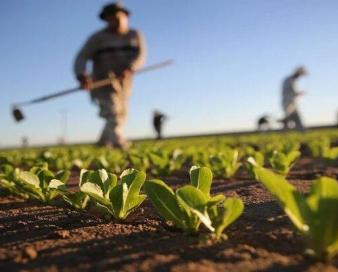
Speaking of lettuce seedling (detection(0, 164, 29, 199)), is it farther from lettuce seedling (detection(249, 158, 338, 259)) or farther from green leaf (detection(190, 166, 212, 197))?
lettuce seedling (detection(249, 158, 338, 259))

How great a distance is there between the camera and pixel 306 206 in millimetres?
1248

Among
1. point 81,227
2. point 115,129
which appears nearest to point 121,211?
point 81,227

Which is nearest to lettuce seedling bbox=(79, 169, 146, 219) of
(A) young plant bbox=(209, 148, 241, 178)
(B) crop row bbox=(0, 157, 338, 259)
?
(B) crop row bbox=(0, 157, 338, 259)

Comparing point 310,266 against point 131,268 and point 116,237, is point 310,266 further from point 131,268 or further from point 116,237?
point 116,237

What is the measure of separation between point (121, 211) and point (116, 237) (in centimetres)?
24

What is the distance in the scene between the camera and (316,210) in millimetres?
1229

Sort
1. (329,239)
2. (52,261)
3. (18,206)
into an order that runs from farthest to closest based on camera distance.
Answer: (18,206)
(52,261)
(329,239)

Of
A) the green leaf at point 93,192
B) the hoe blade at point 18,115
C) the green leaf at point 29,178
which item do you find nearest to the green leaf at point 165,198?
the green leaf at point 93,192

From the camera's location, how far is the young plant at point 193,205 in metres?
1.46

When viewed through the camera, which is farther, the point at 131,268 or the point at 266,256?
the point at 266,256

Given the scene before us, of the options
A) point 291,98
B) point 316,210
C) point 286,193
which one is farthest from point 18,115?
point 291,98

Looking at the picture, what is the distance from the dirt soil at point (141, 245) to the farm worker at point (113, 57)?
→ 7162 millimetres

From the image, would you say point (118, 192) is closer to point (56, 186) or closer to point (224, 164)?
point (56, 186)

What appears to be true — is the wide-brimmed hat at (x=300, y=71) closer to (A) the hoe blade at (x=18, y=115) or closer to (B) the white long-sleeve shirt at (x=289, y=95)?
(B) the white long-sleeve shirt at (x=289, y=95)
